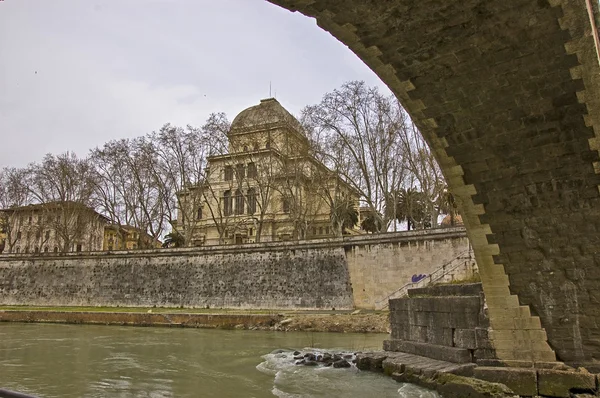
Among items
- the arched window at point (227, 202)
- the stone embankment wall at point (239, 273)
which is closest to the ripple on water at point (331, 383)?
the stone embankment wall at point (239, 273)

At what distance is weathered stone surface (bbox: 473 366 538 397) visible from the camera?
6.99 meters

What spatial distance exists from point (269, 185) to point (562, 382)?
2746 cm

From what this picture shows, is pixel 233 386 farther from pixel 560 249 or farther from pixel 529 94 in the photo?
pixel 529 94

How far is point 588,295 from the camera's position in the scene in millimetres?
6641

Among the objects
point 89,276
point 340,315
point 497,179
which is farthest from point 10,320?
point 497,179

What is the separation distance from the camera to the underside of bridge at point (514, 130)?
537 centimetres

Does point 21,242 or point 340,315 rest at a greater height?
point 21,242

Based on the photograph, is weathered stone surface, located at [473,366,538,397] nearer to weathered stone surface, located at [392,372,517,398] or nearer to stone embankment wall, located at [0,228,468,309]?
weathered stone surface, located at [392,372,517,398]

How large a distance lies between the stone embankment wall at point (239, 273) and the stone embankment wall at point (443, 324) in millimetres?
13239

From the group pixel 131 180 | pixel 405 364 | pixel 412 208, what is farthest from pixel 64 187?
pixel 405 364

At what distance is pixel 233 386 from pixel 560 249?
244 inches

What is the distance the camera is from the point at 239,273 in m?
28.2

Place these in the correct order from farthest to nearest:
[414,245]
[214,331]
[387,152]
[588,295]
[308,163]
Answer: [308,163], [387,152], [414,245], [214,331], [588,295]

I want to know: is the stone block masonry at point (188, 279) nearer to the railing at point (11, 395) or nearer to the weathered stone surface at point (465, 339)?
the weathered stone surface at point (465, 339)
